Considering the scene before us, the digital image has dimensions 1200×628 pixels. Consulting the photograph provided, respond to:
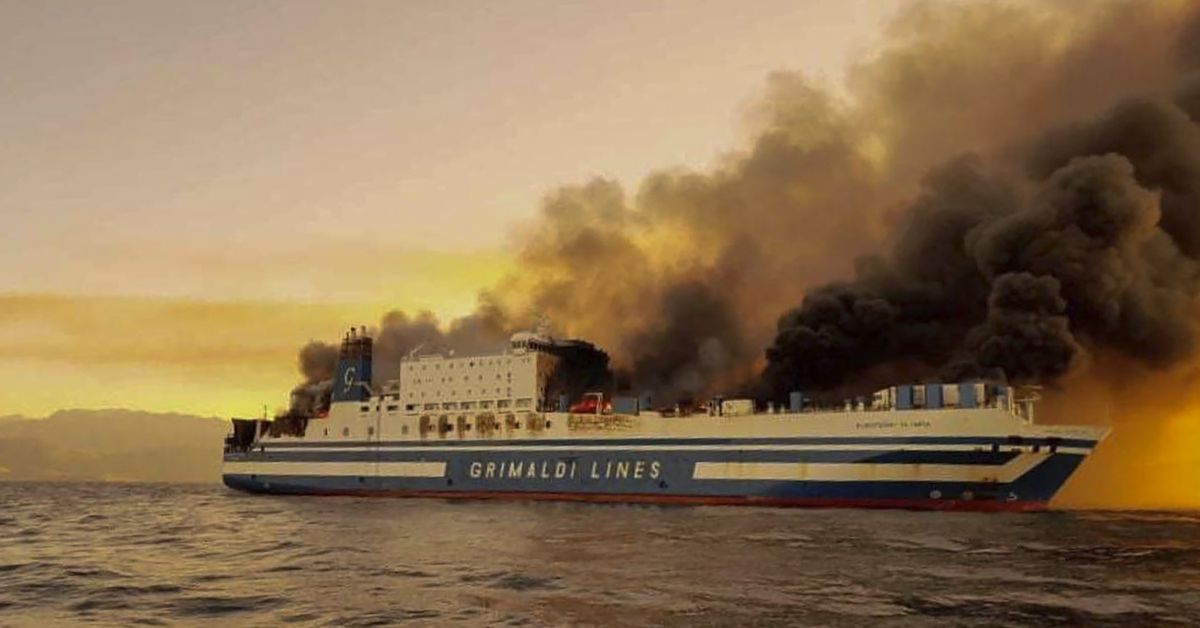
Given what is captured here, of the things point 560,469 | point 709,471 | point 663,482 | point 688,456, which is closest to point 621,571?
point 709,471

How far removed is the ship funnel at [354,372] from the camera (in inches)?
2813

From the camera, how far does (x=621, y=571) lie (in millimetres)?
26938

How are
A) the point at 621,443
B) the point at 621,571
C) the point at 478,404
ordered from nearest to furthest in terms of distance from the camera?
the point at 621,571, the point at 621,443, the point at 478,404

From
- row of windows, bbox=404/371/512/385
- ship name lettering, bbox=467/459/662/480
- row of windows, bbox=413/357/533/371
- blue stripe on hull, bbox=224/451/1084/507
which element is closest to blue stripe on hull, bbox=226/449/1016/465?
blue stripe on hull, bbox=224/451/1084/507

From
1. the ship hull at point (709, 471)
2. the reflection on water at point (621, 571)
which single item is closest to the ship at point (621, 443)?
the ship hull at point (709, 471)

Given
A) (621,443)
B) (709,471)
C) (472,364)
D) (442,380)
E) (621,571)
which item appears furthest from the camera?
(442,380)

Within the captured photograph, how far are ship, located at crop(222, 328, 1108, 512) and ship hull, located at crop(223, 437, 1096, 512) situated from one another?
0.25ft

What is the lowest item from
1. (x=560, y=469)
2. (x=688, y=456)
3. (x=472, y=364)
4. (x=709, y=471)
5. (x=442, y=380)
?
(x=560, y=469)

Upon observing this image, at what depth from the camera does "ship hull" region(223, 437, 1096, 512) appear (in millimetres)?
48312

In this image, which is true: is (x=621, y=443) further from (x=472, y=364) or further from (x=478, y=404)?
(x=472, y=364)

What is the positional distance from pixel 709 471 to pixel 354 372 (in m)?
31.5

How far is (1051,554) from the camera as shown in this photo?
30359mm

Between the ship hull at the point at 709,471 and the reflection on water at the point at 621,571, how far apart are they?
3066mm

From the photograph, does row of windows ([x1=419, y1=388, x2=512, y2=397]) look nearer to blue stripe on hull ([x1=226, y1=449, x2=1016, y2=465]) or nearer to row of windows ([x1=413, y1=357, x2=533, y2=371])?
row of windows ([x1=413, y1=357, x2=533, y2=371])
